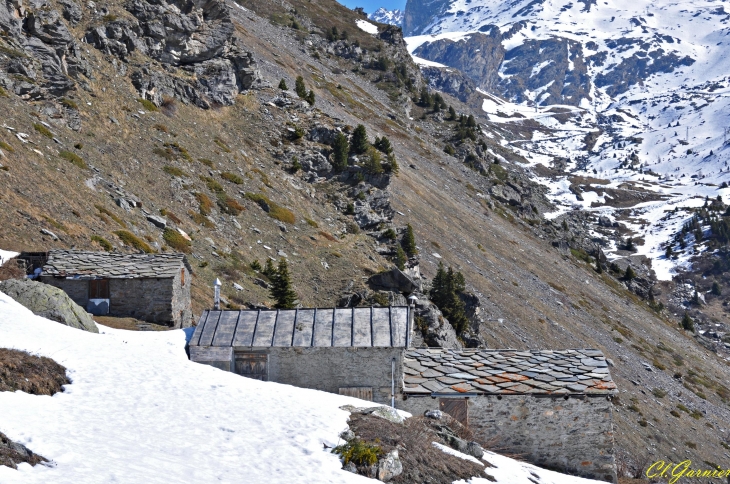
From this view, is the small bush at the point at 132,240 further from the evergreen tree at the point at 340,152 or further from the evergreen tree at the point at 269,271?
the evergreen tree at the point at 340,152

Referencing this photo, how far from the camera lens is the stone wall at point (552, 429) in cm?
1842

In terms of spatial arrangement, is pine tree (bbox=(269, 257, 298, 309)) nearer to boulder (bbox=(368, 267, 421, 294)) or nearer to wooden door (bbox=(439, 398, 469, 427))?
boulder (bbox=(368, 267, 421, 294))

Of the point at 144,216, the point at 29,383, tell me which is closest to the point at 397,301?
the point at 144,216

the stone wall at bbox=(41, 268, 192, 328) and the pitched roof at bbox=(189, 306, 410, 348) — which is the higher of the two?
the pitched roof at bbox=(189, 306, 410, 348)

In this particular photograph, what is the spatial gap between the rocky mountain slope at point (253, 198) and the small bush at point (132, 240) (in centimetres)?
17

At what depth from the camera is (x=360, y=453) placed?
1343cm

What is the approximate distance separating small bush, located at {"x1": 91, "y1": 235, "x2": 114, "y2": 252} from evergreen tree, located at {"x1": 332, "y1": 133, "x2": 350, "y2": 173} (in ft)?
119

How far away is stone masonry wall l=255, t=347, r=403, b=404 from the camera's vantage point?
1911 cm

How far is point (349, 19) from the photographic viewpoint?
173750mm

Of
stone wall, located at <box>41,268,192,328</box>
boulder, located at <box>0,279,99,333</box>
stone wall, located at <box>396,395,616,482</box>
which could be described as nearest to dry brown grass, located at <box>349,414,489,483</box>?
stone wall, located at <box>396,395,616,482</box>

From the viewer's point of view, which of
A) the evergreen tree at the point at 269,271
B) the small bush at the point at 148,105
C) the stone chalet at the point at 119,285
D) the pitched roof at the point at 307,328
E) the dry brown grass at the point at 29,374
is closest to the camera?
the dry brown grass at the point at 29,374

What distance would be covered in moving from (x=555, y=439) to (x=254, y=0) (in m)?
142

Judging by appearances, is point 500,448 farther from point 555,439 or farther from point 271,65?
point 271,65
